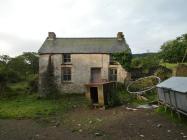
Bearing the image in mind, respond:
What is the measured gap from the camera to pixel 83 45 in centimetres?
3167

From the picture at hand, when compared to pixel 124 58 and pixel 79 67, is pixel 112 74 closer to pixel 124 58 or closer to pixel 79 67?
pixel 124 58

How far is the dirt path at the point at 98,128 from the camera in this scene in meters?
11.2

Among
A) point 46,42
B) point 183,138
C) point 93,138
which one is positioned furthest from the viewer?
point 46,42

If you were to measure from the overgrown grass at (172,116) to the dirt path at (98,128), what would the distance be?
0.33m

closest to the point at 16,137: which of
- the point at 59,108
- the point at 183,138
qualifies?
the point at 183,138

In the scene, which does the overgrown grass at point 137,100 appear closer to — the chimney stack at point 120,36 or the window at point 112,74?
the window at point 112,74

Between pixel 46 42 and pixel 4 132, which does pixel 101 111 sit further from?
pixel 46 42

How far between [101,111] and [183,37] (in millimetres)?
41817

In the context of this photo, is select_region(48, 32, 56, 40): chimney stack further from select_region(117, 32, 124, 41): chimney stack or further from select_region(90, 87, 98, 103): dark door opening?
select_region(90, 87, 98, 103): dark door opening

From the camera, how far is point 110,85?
20312 millimetres

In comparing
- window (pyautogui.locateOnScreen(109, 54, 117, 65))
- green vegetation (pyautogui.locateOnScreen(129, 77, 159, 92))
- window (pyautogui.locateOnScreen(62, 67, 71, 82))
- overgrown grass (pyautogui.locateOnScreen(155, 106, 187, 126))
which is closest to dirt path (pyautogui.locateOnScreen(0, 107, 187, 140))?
overgrown grass (pyautogui.locateOnScreen(155, 106, 187, 126))

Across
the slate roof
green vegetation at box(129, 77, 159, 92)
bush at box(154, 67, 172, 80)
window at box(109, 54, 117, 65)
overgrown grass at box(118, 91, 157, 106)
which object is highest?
the slate roof

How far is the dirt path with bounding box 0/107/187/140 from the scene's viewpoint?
11188mm

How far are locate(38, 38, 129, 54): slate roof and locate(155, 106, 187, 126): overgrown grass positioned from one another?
15.6 meters
